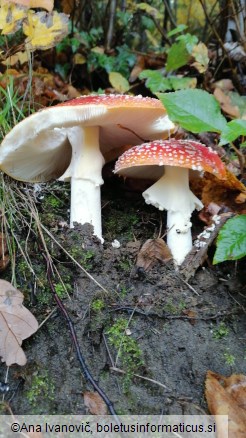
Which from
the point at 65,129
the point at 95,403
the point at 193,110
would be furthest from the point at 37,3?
the point at 95,403

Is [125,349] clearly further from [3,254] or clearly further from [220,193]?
[220,193]

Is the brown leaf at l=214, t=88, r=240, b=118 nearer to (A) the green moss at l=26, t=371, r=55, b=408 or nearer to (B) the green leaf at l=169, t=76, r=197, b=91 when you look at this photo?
(B) the green leaf at l=169, t=76, r=197, b=91

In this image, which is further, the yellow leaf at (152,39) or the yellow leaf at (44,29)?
the yellow leaf at (152,39)

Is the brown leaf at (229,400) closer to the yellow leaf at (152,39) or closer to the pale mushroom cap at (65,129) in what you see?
the pale mushroom cap at (65,129)

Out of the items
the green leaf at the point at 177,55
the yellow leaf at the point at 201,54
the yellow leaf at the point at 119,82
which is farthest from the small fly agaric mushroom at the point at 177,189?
the yellow leaf at the point at 119,82

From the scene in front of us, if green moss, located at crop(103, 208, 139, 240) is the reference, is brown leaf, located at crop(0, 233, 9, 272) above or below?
above

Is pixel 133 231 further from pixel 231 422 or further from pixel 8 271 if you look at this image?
pixel 231 422

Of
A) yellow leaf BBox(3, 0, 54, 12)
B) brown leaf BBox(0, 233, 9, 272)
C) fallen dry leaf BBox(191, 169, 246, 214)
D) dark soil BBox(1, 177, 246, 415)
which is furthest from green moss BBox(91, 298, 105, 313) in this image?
yellow leaf BBox(3, 0, 54, 12)
